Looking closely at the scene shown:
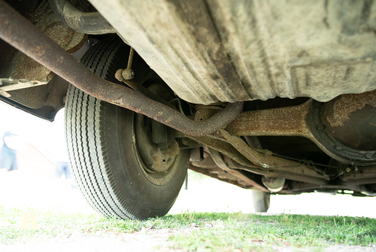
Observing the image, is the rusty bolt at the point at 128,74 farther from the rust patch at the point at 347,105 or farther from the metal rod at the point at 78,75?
the rust patch at the point at 347,105

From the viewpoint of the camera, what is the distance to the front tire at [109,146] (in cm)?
151

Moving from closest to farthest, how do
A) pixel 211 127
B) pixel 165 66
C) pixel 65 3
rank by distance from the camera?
pixel 165 66 → pixel 65 3 → pixel 211 127

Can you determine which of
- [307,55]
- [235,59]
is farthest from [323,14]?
[235,59]

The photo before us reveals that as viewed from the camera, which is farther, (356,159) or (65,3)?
(356,159)

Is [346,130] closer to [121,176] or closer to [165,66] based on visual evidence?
[165,66]

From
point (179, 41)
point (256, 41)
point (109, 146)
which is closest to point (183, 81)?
point (179, 41)

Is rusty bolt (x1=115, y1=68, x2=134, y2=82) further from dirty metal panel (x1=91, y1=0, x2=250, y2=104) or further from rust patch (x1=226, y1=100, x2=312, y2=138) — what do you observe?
rust patch (x1=226, y1=100, x2=312, y2=138)

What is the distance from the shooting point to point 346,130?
4.93 ft

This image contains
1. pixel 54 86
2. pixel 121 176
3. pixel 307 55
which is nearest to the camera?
pixel 307 55

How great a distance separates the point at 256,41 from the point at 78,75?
702 mm

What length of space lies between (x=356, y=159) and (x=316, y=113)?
0.41m

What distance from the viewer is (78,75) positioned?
1.00 meters

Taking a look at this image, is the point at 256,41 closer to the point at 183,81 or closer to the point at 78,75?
the point at 183,81

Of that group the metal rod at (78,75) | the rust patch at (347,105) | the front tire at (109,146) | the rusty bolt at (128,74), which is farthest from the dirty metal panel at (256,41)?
the front tire at (109,146)
